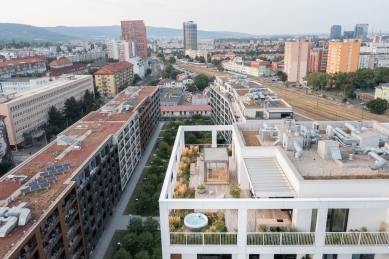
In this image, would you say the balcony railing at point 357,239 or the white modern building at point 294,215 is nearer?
the white modern building at point 294,215

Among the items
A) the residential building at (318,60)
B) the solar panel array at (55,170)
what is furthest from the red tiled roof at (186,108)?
the residential building at (318,60)

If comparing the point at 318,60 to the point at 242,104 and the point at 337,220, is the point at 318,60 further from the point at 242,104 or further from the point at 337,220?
the point at 337,220

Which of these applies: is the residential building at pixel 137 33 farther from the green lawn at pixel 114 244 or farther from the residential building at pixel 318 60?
the green lawn at pixel 114 244

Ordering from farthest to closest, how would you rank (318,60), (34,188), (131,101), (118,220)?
1. (318,60)
2. (131,101)
3. (118,220)
4. (34,188)

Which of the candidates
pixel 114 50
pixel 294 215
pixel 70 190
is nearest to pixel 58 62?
pixel 114 50

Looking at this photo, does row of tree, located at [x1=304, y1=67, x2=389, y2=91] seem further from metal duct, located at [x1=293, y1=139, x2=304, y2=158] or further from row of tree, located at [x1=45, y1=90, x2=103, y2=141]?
metal duct, located at [x1=293, y1=139, x2=304, y2=158]

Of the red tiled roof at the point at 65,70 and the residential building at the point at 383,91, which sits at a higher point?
the red tiled roof at the point at 65,70

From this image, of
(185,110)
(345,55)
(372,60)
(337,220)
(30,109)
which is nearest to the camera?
(337,220)
